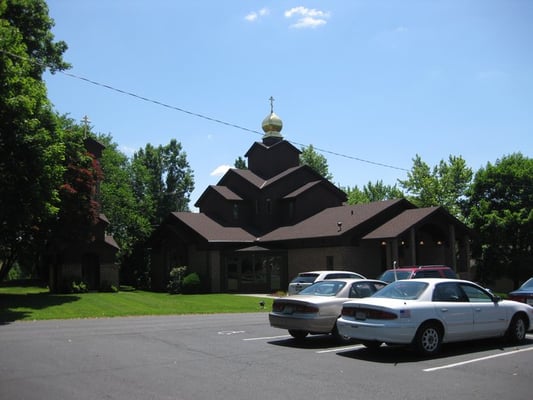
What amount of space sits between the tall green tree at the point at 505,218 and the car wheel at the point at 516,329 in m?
28.2

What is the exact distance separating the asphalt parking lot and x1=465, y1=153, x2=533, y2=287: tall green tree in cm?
2755

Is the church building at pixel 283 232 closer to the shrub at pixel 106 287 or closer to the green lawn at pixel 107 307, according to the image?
the shrub at pixel 106 287

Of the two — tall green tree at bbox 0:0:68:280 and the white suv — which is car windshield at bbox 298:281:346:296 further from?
tall green tree at bbox 0:0:68:280

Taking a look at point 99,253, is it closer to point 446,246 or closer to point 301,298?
point 446,246

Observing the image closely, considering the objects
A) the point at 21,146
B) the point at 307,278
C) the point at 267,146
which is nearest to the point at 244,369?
the point at 307,278

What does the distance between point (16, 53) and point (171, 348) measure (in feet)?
50.9

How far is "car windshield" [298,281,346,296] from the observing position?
44.6 ft

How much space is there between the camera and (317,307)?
1273 centimetres

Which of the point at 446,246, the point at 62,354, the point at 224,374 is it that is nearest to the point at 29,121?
the point at 62,354

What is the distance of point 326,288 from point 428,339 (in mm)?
3479

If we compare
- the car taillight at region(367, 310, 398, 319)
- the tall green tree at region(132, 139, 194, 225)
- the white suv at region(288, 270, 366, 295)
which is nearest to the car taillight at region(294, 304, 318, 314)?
the car taillight at region(367, 310, 398, 319)

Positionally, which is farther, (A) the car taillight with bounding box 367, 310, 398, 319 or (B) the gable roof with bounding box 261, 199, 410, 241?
(B) the gable roof with bounding box 261, 199, 410, 241

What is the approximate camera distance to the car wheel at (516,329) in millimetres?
12461

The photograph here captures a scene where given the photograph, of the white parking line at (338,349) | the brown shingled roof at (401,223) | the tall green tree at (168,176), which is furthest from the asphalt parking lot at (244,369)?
the tall green tree at (168,176)
